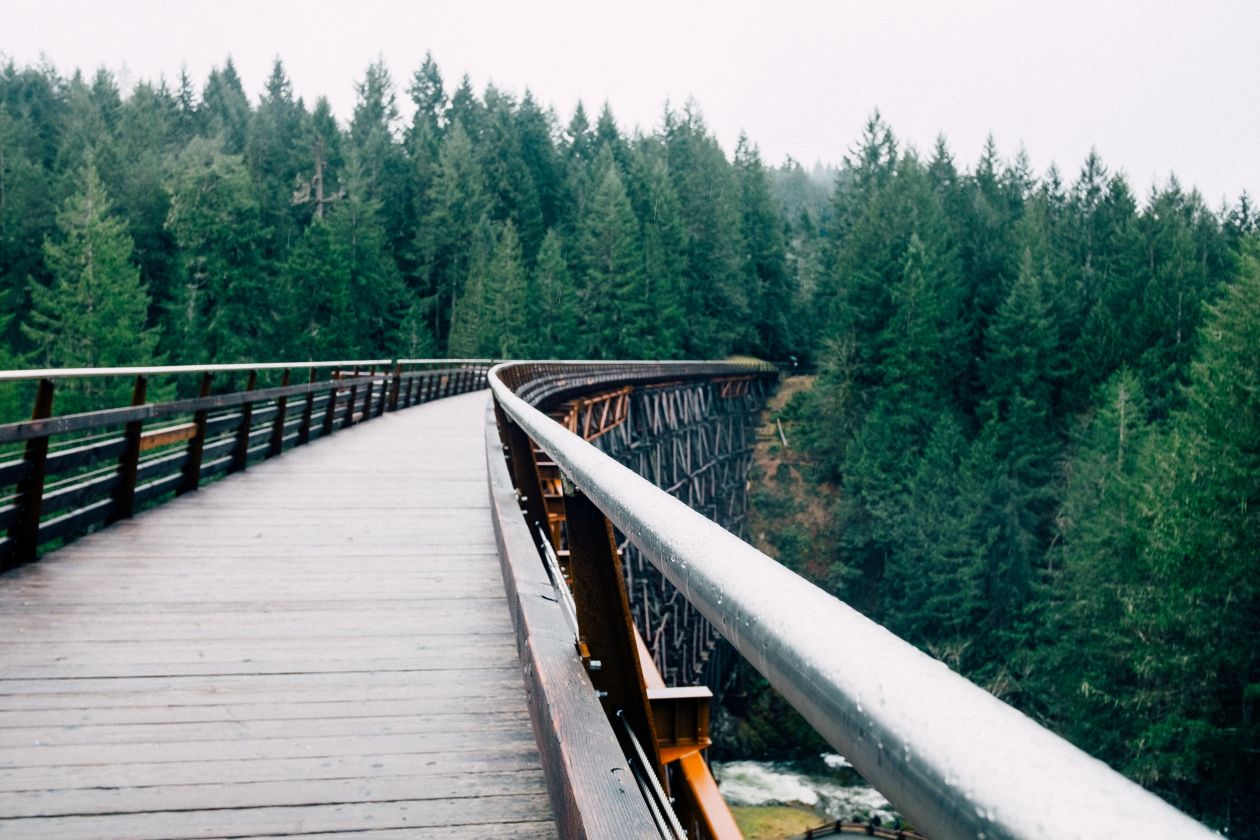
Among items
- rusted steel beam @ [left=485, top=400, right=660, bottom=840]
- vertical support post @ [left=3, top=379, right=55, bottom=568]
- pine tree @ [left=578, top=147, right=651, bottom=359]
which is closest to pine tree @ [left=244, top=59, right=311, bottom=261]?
pine tree @ [left=578, top=147, right=651, bottom=359]

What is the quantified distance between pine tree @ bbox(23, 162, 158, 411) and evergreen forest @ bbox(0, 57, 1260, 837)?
18cm

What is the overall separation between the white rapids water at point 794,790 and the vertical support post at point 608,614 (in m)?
26.5

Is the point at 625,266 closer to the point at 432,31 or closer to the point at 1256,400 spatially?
the point at 1256,400

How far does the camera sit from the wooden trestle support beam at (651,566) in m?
1.94

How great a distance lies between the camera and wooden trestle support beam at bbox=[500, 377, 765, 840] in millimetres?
1940

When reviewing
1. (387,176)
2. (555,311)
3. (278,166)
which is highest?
(387,176)

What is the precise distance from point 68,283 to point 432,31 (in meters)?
108

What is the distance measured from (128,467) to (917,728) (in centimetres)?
644

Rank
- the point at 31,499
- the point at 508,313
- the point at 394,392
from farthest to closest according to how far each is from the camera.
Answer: the point at 508,313 < the point at 394,392 < the point at 31,499

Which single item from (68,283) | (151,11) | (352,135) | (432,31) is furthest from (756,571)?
(151,11)

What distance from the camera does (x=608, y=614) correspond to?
6.38 ft

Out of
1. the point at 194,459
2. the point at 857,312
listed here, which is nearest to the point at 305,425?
the point at 194,459

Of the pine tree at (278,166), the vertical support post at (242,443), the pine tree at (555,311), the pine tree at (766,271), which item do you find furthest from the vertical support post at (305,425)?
the pine tree at (766,271)

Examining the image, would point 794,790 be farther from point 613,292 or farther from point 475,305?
point 475,305
